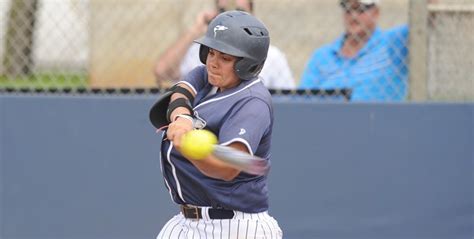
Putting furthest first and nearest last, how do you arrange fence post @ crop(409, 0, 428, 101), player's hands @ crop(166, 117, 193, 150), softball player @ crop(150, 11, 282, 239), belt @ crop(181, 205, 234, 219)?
fence post @ crop(409, 0, 428, 101) → belt @ crop(181, 205, 234, 219) → softball player @ crop(150, 11, 282, 239) → player's hands @ crop(166, 117, 193, 150)

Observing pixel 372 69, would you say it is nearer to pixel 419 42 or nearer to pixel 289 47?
pixel 419 42

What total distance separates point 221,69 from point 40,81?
9.12 ft

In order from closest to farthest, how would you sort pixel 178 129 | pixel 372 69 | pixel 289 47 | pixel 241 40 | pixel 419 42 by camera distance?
1. pixel 178 129
2. pixel 241 40
3. pixel 419 42
4. pixel 372 69
5. pixel 289 47

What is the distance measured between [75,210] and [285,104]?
4.99ft

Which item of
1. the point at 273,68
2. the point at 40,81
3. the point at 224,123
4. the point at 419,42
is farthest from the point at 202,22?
the point at 224,123

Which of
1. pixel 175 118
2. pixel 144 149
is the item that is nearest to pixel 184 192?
pixel 175 118

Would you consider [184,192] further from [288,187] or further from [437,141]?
[437,141]

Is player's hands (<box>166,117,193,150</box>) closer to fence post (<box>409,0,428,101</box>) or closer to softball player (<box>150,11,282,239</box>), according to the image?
softball player (<box>150,11,282,239</box>)

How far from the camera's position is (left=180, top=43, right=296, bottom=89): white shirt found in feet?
21.6

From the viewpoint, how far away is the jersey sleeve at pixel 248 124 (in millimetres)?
3850

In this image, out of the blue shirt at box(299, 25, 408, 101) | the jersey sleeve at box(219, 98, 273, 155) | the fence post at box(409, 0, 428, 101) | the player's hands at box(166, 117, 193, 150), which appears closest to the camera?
the player's hands at box(166, 117, 193, 150)

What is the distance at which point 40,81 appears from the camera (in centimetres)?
658

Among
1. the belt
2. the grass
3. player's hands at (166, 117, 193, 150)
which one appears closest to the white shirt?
the grass

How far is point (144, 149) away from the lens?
247 inches
